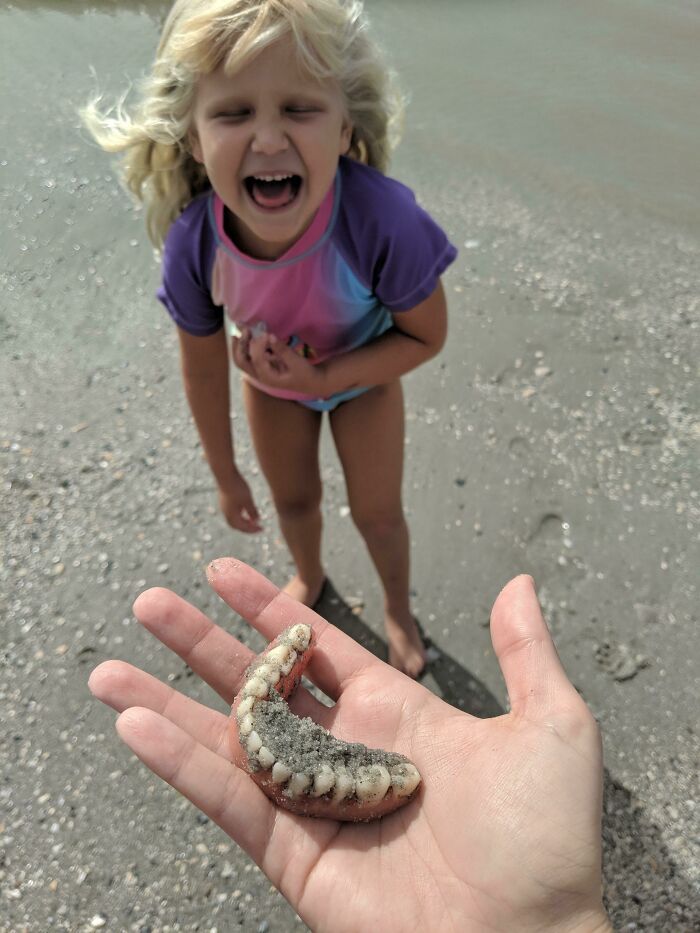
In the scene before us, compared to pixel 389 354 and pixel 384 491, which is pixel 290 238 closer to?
pixel 389 354

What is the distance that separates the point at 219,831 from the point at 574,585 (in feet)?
6.00

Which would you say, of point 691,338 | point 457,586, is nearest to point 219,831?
point 457,586

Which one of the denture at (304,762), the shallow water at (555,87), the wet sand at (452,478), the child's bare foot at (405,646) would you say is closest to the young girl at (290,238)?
the child's bare foot at (405,646)

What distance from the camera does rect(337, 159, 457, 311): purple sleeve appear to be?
96.9 inches

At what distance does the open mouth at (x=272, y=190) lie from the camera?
7.61 ft

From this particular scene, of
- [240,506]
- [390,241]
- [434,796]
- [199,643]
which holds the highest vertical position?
[390,241]

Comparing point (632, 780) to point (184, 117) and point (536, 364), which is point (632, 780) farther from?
point (184, 117)

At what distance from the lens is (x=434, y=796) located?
2.07 m

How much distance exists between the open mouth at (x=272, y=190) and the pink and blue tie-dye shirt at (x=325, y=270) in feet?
0.54

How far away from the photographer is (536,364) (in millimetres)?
4469

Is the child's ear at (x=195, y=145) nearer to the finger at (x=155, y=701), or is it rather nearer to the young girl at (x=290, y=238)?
the young girl at (x=290, y=238)

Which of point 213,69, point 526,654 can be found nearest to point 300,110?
point 213,69

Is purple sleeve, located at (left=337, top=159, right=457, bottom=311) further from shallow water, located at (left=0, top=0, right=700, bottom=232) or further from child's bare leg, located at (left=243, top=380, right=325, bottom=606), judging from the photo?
shallow water, located at (left=0, top=0, right=700, bottom=232)

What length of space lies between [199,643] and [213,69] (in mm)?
1736
